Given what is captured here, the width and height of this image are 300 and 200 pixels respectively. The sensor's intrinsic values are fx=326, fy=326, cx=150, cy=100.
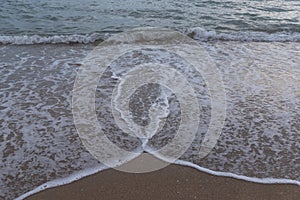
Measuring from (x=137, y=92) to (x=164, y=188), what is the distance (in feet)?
6.55

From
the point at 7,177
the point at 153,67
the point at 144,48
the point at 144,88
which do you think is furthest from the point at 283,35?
the point at 7,177

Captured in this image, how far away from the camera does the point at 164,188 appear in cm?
279

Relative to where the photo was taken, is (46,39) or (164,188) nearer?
(164,188)

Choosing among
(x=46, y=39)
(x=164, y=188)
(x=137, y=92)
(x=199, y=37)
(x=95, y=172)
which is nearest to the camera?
(x=164, y=188)

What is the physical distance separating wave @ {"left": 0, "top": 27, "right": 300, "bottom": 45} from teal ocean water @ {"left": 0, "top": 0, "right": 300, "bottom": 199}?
0.02 metres

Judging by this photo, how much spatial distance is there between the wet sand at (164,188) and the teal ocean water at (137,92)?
113mm

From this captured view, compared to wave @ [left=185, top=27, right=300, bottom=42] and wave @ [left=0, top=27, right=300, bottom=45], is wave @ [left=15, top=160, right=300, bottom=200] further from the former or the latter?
wave @ [left=185, top=27, right=300, bottom=42]

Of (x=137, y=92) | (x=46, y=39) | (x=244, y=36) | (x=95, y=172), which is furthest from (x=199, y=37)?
(x=95, y=172)

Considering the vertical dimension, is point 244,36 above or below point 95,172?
below

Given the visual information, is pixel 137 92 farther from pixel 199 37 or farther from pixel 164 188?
pixel 199 37

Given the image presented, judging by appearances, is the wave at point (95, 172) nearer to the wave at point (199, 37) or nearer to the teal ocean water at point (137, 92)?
the teal ocean water at point (137, 92)

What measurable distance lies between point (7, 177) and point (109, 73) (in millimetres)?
2646

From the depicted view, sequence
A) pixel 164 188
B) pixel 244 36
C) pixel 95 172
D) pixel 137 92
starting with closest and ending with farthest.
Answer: pixel 164 188 → pixel 95 172 → pixel 137 92 → pixel 244 36

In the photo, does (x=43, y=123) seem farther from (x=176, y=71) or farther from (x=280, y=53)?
(x=280, y=53)
